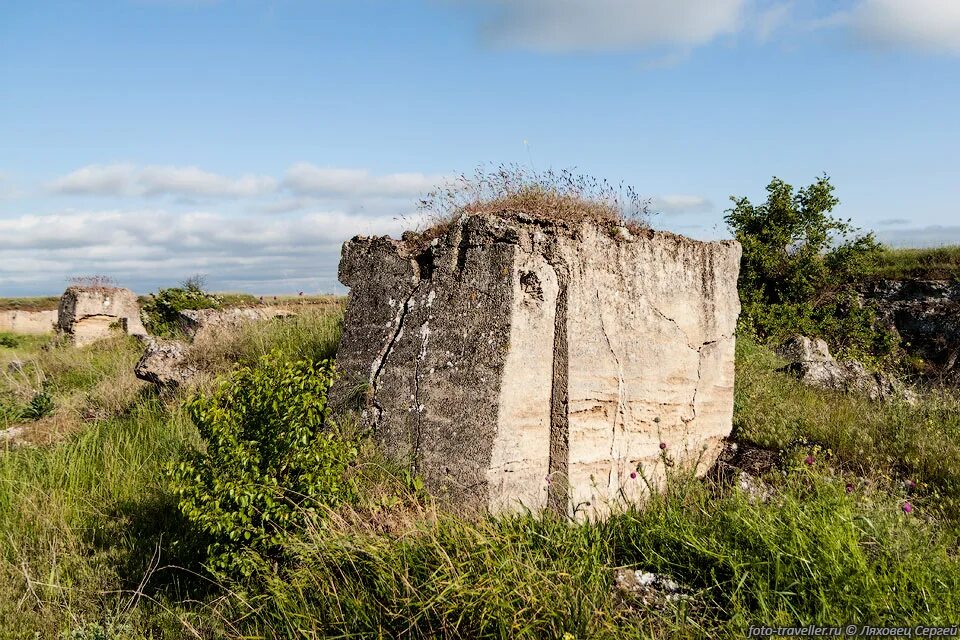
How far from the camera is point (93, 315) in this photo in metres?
15.7

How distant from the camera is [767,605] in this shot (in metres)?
3.10

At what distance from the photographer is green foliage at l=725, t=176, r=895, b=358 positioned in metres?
13.0

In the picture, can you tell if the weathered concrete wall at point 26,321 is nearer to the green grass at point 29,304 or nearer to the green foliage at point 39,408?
the green grass at point 29,304

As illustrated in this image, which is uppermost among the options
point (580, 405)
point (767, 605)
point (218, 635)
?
point (580, 405)

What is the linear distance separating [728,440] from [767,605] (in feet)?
12.5

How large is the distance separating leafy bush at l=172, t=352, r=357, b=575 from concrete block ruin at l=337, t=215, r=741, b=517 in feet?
2.61

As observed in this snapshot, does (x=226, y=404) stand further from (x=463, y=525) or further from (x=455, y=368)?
(x=463, y=525)

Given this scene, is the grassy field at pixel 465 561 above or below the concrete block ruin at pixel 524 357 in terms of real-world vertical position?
below

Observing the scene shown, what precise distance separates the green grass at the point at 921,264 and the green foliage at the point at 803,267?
1.68 meters

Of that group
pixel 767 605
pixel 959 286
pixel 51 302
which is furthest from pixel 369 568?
pixel 51 302

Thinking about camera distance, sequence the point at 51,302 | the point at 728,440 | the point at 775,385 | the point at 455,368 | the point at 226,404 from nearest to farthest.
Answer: the point at 226,404 → the point at 455,368 → the point at 728,440 → the point at 775,385 → the point at 51,302

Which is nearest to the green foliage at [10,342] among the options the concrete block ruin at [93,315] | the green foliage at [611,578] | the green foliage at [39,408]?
the concrete block ruin at [93,315]

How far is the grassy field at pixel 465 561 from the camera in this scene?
3.04 metres

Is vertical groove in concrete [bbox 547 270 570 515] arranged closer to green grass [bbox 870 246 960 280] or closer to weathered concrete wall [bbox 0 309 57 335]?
green grass [bbox 870 246 960 280]
